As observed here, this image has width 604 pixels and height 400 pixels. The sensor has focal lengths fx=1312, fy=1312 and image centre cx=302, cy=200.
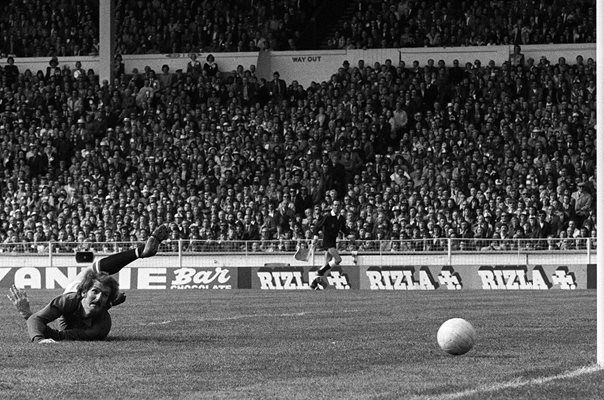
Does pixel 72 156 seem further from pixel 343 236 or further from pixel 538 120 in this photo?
pixel 538 120

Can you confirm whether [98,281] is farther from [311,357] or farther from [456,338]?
[456,338]

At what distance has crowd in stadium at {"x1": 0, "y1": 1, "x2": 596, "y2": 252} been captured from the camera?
3112cm

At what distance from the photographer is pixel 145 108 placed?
39344 millimetres

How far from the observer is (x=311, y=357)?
1142cm

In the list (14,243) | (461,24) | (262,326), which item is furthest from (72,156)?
(262,326)

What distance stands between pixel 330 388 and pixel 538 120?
25.5 metres

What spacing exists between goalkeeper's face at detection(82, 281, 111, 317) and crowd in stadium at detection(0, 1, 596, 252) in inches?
703

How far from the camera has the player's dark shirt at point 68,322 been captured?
1285 cm

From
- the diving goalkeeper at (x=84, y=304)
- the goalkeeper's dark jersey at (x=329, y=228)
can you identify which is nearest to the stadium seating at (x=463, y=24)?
the goalkeeper's dark jersey at (x=329, y=228)

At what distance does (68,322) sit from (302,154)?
22343mm

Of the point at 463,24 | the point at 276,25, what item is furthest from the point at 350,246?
the point at 276,25


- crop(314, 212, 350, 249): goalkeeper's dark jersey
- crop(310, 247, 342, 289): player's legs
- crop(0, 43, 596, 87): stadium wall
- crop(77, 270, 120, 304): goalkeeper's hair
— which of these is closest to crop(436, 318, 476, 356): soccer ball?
crop(77, 270, 120, 304): goalkeeper's hair

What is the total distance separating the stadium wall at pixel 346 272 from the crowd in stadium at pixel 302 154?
360 mm

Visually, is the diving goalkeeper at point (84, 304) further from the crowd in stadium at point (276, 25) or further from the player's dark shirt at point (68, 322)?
the crowd in stadium at point (276, 25)
